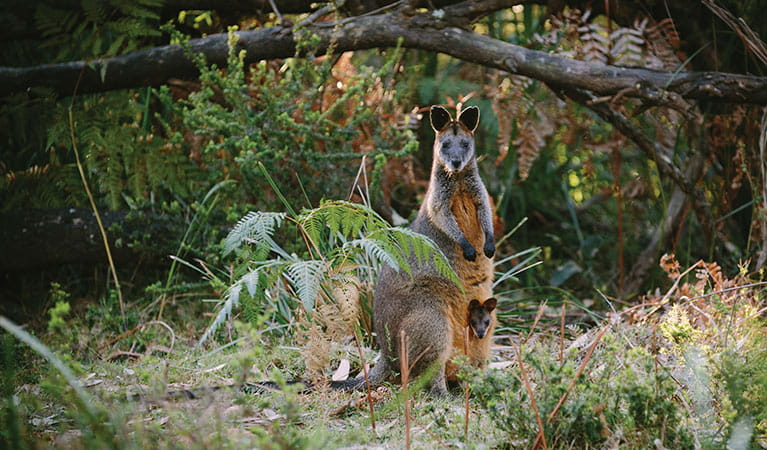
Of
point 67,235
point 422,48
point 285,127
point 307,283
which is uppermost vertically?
point 422,48

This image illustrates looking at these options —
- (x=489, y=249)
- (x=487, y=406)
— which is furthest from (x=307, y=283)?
(x=489, y=249)

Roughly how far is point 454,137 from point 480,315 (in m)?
1.03

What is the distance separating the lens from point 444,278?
3729 millimetres

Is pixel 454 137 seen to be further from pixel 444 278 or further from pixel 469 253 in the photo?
pixel 444 278

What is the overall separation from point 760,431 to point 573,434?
2.31 ft

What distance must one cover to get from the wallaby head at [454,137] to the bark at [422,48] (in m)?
0.99

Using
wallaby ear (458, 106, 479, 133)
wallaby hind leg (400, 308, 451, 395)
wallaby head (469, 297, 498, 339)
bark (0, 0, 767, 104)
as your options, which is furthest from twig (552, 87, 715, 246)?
wallaby hind leg (400, 308, 451, 395)

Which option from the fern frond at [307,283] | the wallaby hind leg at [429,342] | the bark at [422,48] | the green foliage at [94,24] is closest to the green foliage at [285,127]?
the bark at [422,48]

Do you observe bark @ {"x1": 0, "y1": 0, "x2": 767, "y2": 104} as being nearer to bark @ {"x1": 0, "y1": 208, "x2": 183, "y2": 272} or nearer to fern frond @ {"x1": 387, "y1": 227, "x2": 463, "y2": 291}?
bark @ {"x1": 0, "y1": 208, "x2": 183, "y2": 272}

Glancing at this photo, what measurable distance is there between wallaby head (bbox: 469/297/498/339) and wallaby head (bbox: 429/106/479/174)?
766 mm

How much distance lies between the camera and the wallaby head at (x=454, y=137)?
150 inches

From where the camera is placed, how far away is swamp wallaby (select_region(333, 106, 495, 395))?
3568 millimetres

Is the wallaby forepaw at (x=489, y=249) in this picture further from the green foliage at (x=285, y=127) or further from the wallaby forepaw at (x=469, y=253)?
the green foliage at (x=285, y=127)

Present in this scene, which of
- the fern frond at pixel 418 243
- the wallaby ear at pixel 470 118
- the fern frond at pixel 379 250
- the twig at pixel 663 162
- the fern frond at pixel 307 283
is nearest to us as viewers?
the fern frond at pixel 307 283
